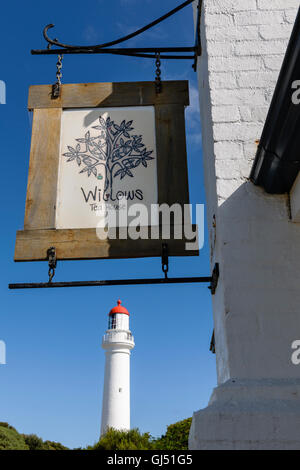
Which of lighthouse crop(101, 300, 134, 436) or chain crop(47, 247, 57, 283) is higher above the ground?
lighthouse crop(101, 300, 134, 436)

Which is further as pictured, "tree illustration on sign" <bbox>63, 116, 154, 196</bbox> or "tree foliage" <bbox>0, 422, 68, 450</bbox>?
"tree foliage" <bbox>0, 422, 68, 450</bbox>

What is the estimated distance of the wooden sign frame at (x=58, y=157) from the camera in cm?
298

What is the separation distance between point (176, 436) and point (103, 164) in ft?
59.6

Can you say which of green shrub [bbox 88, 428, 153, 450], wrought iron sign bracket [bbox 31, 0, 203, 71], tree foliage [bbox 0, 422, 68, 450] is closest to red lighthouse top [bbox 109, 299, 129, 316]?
tree foliage [bbox 0, 422, 68, 450]

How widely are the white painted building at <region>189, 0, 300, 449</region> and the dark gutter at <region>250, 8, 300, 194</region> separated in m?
0.11

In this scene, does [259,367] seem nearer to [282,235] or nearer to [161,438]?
[282,235]

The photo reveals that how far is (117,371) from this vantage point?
83.7ft

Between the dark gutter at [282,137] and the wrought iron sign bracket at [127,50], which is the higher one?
the wrought iron sign bracket at [127,50]

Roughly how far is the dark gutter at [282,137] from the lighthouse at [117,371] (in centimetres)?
2269

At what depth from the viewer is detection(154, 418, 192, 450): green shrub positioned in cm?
1867

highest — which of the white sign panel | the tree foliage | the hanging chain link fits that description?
the hanging chain link

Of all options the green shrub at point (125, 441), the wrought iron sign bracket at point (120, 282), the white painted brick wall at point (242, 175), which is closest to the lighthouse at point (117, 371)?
the green shrub at point (125, 441)

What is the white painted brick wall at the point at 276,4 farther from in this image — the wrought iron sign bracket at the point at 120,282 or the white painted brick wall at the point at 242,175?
the wrought iron sign bracket at the point at 120,282

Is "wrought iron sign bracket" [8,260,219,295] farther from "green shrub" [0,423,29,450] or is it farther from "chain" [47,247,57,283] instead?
"green shrub" [0,423,29,450]
